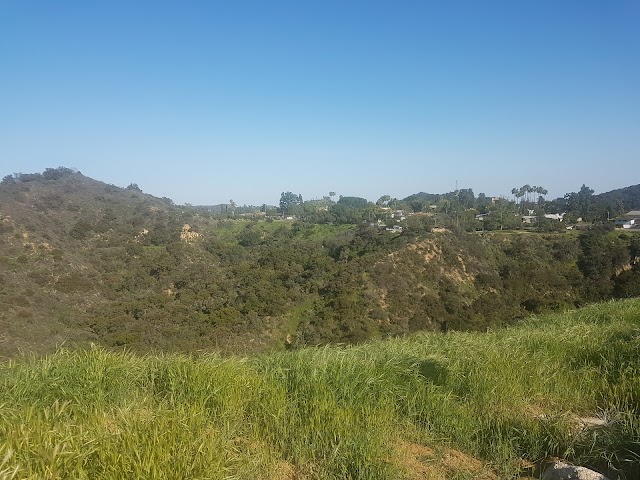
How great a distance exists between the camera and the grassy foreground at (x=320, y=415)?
79.8 inches

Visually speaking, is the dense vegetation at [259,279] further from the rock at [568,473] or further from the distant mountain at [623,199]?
the distant mountain at [623,199]

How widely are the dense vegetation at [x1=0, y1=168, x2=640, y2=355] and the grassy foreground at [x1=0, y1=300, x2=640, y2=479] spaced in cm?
1588

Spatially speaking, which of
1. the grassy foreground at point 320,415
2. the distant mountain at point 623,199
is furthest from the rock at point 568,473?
the distant mountain at point 623,199

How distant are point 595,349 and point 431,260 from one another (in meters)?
28.4

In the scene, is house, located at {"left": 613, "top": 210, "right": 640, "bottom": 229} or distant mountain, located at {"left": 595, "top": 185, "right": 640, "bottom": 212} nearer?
house, located at {"left": 613, "top": 210, "right": 640, "bottom": 229}

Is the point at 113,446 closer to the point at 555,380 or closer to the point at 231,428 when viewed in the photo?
the point at 231,428

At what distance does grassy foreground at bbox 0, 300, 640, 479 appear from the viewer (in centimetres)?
203

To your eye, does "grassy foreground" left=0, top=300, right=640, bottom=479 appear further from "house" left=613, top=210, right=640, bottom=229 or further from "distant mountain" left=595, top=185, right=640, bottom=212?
"distant mountain" left=595, top=185, right=640, bottom=212

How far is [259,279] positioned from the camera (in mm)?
30781

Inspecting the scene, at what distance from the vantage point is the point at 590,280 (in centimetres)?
2883

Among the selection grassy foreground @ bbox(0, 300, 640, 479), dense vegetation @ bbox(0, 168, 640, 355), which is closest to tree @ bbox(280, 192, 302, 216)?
dense vegetation @ bbox(0, 168, 640, 355)

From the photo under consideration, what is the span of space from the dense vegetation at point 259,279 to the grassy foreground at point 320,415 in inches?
625

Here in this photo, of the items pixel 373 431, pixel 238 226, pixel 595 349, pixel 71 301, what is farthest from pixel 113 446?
pixel 238 226

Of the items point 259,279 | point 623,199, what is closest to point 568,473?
point 259,279
